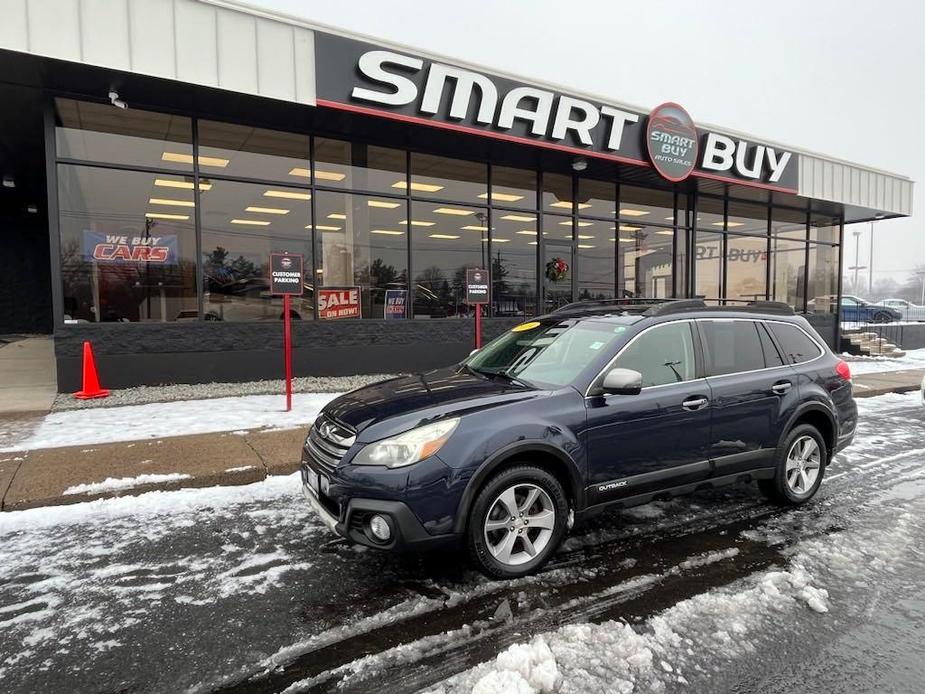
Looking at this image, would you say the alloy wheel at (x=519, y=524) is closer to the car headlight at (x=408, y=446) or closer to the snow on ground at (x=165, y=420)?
the car headlight at (x=408, y=446)

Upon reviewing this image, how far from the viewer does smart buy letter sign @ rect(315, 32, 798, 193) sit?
895cm

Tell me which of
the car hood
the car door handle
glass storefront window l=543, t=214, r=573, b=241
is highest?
A: glass storefront window l=543, t=214, r=573, b=241

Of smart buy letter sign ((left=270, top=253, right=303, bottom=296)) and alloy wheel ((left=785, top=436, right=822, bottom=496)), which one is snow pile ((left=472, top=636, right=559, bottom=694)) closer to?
alloy wheel ((left=785, top=436, right=822, bottom=496))

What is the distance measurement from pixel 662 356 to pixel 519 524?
1683 millimetres

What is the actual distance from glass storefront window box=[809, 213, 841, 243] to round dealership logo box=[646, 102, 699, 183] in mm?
7772

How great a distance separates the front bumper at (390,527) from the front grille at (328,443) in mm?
320

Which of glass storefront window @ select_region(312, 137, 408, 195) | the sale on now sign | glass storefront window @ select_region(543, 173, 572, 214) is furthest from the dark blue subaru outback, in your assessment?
glass storefront window @ select_region(543, 173, 572, 214)

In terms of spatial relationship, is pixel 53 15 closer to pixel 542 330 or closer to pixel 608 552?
pixel 542 330

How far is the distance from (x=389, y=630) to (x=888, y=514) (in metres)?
4.21

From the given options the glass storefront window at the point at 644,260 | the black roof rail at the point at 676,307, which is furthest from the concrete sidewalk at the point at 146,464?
the glass storefront window at the point at 644,260

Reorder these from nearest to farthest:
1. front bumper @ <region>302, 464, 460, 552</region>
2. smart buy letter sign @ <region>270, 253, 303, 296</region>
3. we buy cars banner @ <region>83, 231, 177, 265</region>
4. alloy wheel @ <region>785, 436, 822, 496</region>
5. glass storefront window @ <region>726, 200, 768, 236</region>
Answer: front bumper @ <region>302, 464, 460, 552</region>, alloy wheel @ <region>785, 436, 822, 496</region>, smart buy letter sign @ <region>270, 253, 303, 296</region>, we buy cars banner @ <region>83, 231, 177, 265</region>, glass storefront window @ <region>726, 200, 768, 236</region>

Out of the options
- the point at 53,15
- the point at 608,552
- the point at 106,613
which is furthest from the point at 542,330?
the point at 53,15

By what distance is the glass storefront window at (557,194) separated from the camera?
13.1 m

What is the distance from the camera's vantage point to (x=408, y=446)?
10.8 feet
